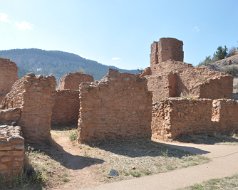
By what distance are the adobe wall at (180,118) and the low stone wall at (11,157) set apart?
29.7 ft

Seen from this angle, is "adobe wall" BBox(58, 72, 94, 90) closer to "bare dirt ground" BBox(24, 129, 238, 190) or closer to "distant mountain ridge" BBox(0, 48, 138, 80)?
"bare dirt ground" BBox(24, 129, 238, 190)

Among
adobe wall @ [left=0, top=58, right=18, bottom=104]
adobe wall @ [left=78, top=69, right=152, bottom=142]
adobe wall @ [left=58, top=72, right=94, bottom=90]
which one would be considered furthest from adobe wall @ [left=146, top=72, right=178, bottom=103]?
adobe wall @ [left=78, top=69, right=152, bottom=142]

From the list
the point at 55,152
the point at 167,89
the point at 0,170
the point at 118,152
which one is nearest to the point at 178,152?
the point at 118,152

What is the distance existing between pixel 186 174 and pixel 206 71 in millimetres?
15134

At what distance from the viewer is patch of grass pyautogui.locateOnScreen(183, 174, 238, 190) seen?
798cm

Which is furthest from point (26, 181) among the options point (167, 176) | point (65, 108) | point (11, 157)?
point (65, 108)

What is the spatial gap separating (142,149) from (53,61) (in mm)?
115264

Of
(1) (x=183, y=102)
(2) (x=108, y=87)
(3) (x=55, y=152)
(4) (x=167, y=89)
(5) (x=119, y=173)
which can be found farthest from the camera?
(4) (x=167, y=89)

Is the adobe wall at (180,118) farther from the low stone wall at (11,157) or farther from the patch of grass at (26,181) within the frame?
the low stone wall at (11,157)

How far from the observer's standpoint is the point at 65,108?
18484mm

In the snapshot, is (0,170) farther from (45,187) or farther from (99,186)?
(99,186)

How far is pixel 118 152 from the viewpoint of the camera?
11.7 m

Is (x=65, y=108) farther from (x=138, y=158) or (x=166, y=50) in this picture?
(x=166, y=50)

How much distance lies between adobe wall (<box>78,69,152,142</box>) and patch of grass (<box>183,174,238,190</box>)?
5165 millimetres
